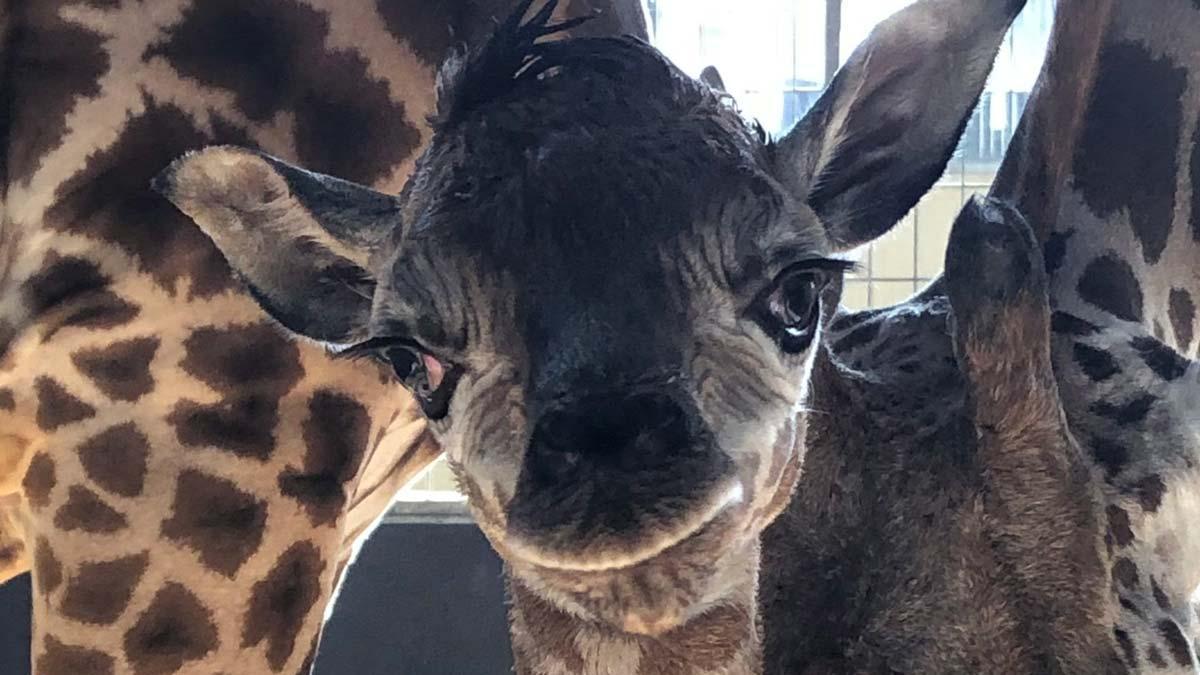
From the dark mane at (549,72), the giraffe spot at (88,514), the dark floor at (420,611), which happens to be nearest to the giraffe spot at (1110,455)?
the dark mane at (549,72)

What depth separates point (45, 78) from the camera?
3.17ft

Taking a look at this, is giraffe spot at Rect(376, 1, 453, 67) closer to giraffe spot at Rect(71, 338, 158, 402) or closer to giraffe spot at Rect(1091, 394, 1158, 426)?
giraffe spot at Rect(71, 338, 158, 402)

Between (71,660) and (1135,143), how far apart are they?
0.77 m

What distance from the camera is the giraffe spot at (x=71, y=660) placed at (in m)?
0.95

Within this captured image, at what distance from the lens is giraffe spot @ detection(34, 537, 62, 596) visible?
0.96 metres

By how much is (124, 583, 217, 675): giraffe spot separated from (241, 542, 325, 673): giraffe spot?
3cm

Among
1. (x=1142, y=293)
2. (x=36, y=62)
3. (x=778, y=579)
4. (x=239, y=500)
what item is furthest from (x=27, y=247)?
(x=1142, y=293)

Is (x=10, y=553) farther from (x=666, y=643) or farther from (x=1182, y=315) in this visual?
(x=1182, y=315)

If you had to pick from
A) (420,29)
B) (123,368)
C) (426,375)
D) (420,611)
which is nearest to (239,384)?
(123,368)

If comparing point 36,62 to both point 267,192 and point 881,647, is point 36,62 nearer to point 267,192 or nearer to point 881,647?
point 267,192

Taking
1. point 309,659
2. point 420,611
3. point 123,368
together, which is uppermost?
point 123,368

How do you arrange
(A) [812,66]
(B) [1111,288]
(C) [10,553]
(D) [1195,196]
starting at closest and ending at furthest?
1. (B) [1111,288]
2. (D) [1195,196]
3. (C) [10,553]
4. (A) [812,66]

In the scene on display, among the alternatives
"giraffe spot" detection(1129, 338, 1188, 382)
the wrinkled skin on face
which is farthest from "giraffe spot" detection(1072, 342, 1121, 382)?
the wrinkled skin on face

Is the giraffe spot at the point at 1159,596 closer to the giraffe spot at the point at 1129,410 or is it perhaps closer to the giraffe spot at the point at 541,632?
the giraffe spot at the point at 1129,410
